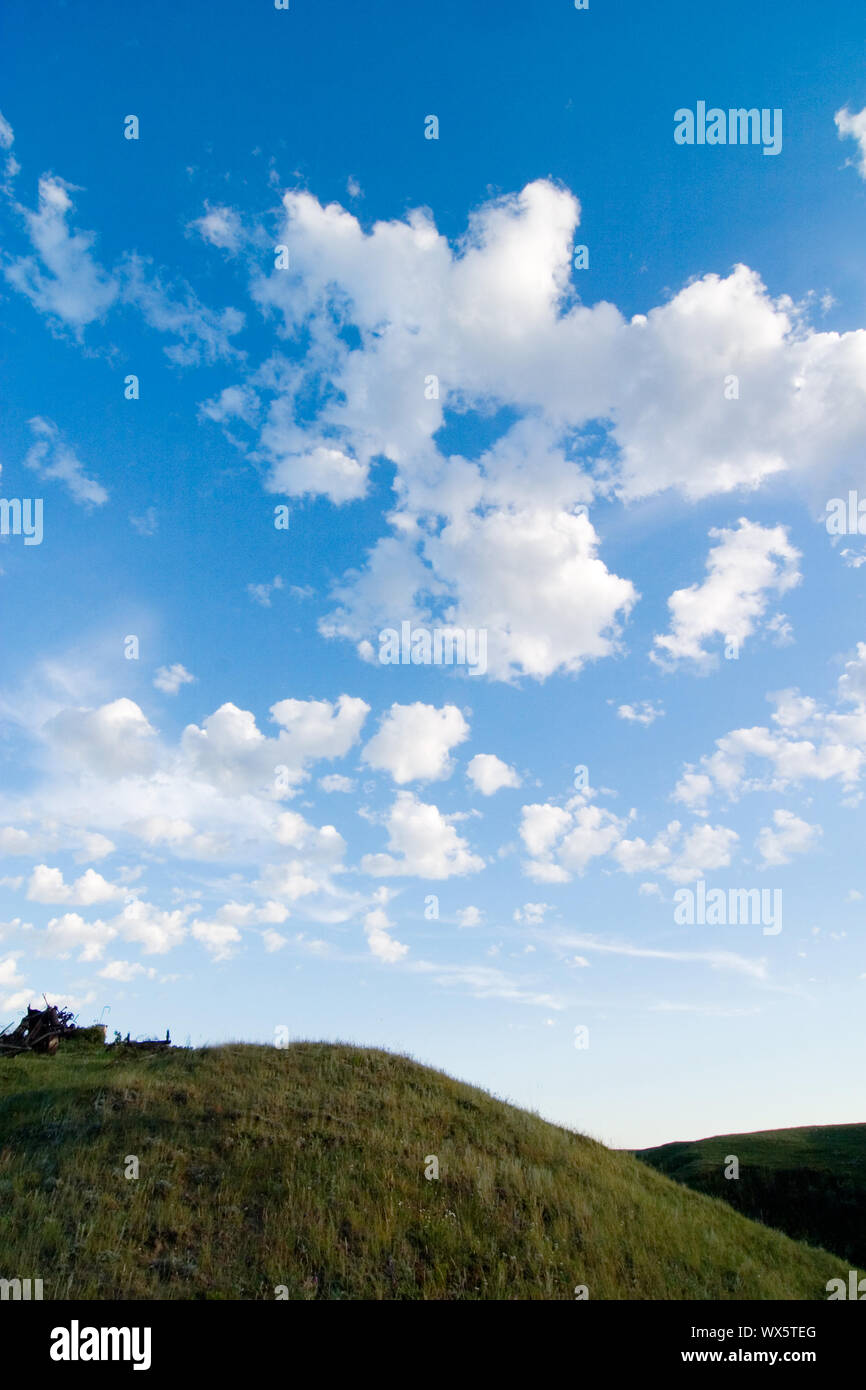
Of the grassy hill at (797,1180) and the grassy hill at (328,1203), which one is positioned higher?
the grassy hill at (328,1203)

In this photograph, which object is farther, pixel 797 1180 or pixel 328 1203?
pixel 797 1180

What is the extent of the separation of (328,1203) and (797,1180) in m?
23.1

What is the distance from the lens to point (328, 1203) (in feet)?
57.1

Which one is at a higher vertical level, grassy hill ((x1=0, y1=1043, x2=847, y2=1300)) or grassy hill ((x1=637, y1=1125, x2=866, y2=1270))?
grassy hill ((x1=0, y1=1043, x2=847, y2=1300))

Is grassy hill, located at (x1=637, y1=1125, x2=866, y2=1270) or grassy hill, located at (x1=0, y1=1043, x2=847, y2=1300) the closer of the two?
grassy hill, located at (x1=0, y1=1043, x2=847, y2=1300)

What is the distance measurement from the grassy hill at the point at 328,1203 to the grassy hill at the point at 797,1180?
18.1 feet

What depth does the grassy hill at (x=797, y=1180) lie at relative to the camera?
27.4m

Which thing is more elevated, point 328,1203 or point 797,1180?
point 328,1203

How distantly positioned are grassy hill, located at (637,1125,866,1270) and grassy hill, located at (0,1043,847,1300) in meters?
5.52

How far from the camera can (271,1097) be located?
23281 millimetres

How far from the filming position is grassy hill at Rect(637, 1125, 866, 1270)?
90.0 feet
